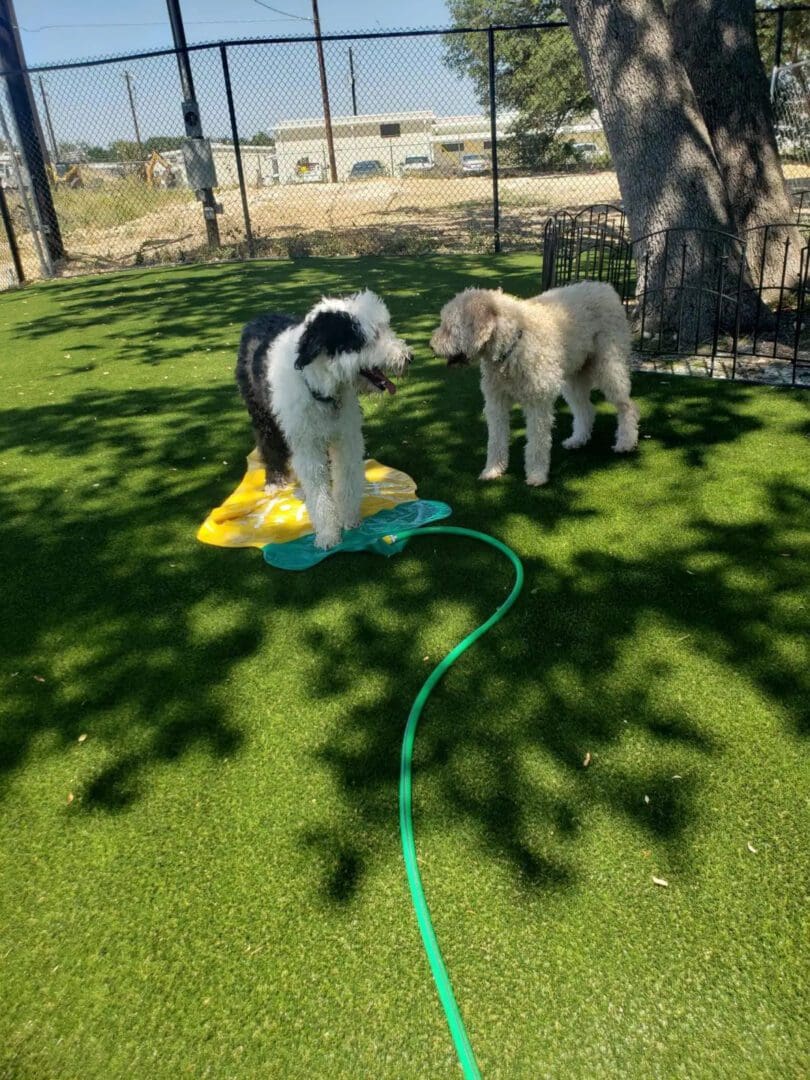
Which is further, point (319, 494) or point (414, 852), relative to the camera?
point (319, 494)

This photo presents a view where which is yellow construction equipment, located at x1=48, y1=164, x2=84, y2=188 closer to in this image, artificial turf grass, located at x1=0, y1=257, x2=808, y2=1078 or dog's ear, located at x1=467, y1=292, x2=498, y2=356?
artificial turf grass, located at x1=0, y1=257, x2=808, y2=1078

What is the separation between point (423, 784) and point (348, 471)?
6.70 ft

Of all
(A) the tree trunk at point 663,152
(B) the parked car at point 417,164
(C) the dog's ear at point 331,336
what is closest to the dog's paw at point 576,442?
(C) the dog's ear at point 331,336

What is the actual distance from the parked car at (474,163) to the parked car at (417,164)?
2.32m

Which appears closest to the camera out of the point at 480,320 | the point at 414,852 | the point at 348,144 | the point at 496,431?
the point at 414,852

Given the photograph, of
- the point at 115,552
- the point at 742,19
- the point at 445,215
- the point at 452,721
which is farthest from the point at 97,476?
the point at 445,215

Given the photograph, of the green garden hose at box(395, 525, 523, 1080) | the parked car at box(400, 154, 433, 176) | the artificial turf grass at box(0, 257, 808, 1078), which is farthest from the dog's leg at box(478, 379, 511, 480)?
the parked car at box(400, 154, 433, 176)

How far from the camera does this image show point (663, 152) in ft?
21.2

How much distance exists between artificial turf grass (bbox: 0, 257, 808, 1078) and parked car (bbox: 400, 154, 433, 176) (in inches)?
759

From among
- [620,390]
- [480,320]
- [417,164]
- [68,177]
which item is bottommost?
[620,390]

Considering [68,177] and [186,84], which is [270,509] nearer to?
[186,84]

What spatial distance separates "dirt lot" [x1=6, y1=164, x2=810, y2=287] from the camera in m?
14.1

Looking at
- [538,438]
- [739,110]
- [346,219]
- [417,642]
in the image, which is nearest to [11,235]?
[346,219]

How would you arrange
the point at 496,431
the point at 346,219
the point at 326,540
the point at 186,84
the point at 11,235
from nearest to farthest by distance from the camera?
the point at 326,540
the point at 496,431
the point at 11,235
the point at 186,84
the point at 346,219
